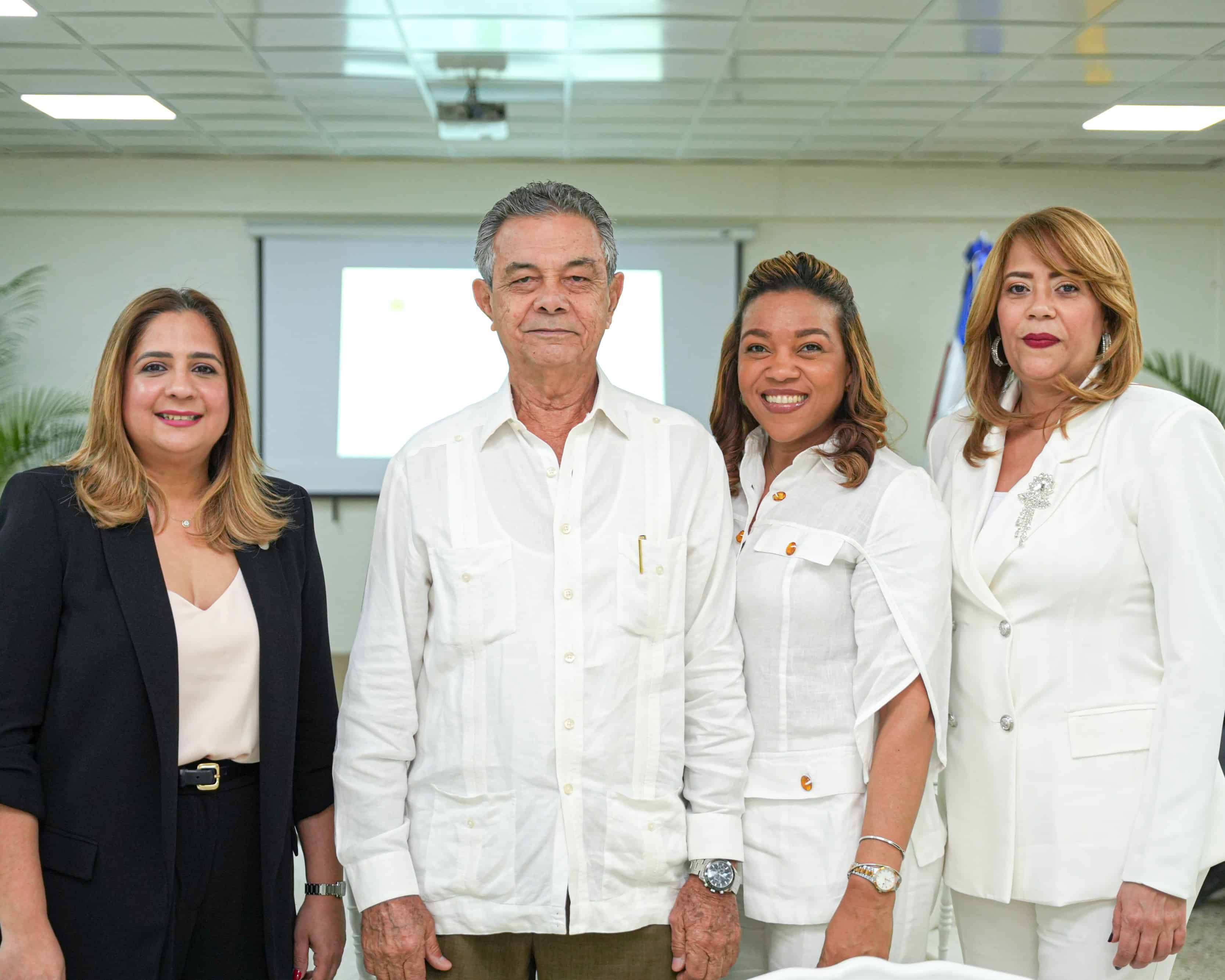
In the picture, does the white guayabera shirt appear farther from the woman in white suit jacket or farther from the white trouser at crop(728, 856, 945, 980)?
the woman in white suit jacket

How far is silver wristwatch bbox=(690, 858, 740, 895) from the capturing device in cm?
161

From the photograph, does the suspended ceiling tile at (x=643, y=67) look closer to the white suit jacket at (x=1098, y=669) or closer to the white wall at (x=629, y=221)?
the white wall at (x=629, y=221)

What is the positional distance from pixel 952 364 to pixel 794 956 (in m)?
5.23

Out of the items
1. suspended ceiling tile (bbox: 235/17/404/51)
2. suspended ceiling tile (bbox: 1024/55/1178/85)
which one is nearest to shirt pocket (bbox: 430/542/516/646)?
suspended ceiling tile (bbox: 235/17/404/51)

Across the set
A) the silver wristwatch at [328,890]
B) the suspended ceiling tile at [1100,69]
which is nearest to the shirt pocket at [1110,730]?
the silver wristwatch at [328,890]

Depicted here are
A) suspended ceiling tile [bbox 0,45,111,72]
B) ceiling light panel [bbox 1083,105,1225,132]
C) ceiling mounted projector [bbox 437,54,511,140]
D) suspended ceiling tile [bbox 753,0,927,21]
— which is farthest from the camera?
ceiling light panel [bbox 1083,105,1225,132]

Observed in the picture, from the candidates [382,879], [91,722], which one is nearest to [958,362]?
[382,879]

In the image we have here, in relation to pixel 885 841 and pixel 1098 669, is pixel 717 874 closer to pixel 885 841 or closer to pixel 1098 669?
pixel 885 841

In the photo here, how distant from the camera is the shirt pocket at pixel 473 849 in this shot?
5.23ft

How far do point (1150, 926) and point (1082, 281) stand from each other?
1.02 metres

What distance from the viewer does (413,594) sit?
5.45 ft

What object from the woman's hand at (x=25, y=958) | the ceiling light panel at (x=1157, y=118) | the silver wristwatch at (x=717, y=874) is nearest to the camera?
the woman's hand at (x=25, y=958)

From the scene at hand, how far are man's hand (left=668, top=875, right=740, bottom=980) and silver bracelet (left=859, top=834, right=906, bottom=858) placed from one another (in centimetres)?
22

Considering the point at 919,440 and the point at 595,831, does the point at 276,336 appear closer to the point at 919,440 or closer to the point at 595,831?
the point at 919,440
